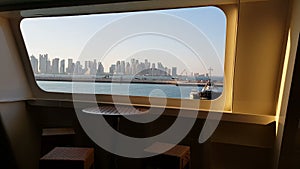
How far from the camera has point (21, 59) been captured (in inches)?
133

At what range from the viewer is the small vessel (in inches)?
110

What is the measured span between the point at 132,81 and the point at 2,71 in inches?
60.2

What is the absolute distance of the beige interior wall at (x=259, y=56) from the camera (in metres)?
2.24

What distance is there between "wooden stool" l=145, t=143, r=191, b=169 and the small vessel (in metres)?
0.73

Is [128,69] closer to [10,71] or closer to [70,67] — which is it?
[70,67]

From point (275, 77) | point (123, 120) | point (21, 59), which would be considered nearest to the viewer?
point (275, 77)

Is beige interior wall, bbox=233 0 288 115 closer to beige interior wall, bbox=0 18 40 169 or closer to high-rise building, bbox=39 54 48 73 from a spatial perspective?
high-rise building, bbox=39 54 48 73

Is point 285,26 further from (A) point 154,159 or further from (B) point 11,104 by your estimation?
(B) point 11,104

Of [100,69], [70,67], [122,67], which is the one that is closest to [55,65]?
[70,67]

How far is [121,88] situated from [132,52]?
469 mm

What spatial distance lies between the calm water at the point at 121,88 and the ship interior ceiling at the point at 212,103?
65 millimetres

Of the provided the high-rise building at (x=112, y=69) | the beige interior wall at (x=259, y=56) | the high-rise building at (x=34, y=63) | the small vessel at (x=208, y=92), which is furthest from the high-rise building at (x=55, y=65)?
the beige interior wall at (x=259, y=56)

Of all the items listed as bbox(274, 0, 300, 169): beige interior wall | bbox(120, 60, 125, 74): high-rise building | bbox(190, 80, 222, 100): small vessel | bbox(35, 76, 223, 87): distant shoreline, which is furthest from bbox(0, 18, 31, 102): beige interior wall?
bbox(274, 0, 300, 169): beige interior wall

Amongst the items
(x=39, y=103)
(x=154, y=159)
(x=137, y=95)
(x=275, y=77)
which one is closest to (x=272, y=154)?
(x=275, y=77)
